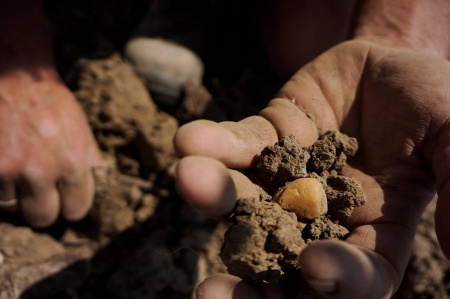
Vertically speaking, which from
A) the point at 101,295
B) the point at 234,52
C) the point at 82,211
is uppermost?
the point at 234,52

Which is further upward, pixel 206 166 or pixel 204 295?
pixel 206 166

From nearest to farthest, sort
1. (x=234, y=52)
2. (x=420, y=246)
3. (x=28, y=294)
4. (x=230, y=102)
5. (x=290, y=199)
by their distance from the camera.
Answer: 1. (x=290, y=199)
2. (x=28, y=294)
3. (x=420, y=246)
4. (x=230, y=102)
5. (x=234, y=52)

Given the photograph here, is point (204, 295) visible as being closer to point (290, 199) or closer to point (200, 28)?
point (290, 199)

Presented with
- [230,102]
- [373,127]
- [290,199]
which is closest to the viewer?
[290,199]

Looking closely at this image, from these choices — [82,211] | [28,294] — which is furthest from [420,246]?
[28,294]

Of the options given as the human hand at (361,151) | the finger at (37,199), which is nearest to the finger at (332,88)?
the human hand at (361,151)

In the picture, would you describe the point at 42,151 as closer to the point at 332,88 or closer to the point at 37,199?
the point at 37,199

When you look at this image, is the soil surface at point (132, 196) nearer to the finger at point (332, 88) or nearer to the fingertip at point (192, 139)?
the finger at point (332, 88)
